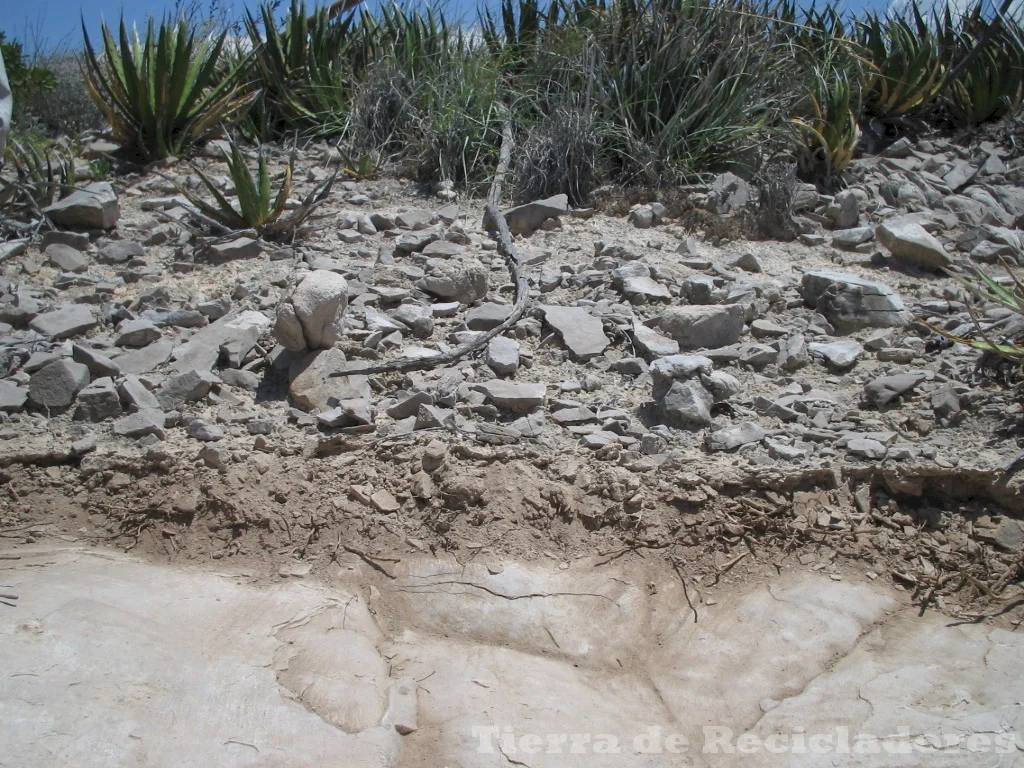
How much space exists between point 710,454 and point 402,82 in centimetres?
417

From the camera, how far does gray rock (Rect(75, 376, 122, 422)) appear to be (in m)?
3.21

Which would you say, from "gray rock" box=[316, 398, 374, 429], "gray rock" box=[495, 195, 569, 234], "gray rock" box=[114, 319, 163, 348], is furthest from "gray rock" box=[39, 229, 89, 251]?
"gray rock" box=[316, 398, 374, 429]

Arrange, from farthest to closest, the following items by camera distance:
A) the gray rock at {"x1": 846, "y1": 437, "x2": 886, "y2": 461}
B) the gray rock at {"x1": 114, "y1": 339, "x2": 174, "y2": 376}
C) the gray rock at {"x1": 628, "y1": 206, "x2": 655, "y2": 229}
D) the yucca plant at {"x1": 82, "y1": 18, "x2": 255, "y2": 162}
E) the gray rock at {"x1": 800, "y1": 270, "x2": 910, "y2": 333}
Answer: the yucca plant at {"x1": 82, "y1": 18, "x2": 255, "y2": 162}
the gray rock at {"x1": 628, "y1": 206, "x2": 655, "y2": 229}
the gray rock at {"x1": 800, "y1": 270, "x2": 910, "y2": 333}
the gray rock at {"x1": 114, "y1": 339, "x2": 174, "y2": 376}
the gray rock at {"x1": 846, "y1": 437, "x2": 886, "y2": 461}

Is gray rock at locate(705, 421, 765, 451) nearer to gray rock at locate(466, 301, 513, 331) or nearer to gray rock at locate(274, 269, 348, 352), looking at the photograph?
gray rock at locate(466, 301, 513, 331)

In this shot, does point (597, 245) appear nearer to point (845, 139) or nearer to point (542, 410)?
point (542, 410)

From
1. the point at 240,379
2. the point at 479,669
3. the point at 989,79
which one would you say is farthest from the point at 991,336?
the point at 989,79

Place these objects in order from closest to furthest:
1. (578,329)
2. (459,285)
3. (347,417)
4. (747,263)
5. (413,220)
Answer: (347,417)
(578,329)
(459,285)
(747,263)
(413,220)

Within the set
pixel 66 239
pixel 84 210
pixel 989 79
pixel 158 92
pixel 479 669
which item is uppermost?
pixel 158 92

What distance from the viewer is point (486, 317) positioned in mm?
3857

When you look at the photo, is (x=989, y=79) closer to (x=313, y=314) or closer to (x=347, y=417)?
(x=313, y=314)

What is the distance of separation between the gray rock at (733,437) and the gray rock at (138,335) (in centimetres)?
226

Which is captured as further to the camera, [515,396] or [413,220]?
[413,220]

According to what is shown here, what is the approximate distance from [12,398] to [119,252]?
1466 millimetres

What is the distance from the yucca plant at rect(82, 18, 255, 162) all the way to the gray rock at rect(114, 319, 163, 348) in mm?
2515
